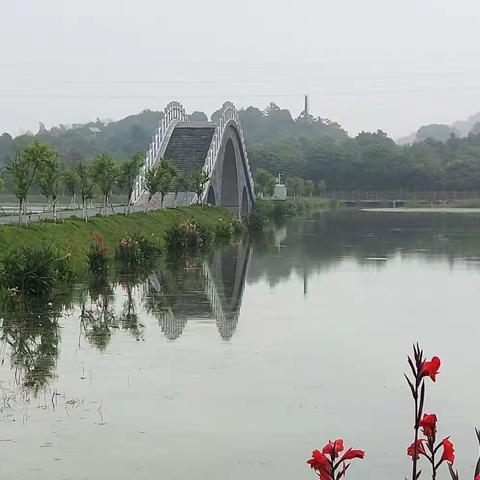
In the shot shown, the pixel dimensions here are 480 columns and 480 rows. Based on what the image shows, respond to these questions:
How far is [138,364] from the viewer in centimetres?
1802

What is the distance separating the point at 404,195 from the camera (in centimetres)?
15262

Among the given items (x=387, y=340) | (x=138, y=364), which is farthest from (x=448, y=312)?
(x=138, y=364)

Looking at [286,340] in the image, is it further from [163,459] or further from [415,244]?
[415,244]

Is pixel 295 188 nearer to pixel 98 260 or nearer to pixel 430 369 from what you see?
pixel 98 260

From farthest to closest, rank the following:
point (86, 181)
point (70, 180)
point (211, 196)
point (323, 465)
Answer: point (211, 196), point (70, 180), point (86, 181), point (323, 465)

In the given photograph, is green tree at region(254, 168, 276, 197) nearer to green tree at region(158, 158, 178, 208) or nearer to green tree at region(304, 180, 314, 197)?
green tree at region(304, 180, 314, 197)

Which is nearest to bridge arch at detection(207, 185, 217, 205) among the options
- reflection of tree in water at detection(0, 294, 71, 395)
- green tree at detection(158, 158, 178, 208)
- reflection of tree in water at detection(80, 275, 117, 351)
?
green tree at detection(158, 158, 178, 208)

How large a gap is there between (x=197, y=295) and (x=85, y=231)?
10.8 meters

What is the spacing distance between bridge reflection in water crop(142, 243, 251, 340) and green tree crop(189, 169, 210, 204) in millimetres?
25181

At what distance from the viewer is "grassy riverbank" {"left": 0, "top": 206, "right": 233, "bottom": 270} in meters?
32.1

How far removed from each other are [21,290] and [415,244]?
31.0 metres

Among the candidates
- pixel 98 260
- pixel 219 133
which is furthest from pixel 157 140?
pixel 98 260

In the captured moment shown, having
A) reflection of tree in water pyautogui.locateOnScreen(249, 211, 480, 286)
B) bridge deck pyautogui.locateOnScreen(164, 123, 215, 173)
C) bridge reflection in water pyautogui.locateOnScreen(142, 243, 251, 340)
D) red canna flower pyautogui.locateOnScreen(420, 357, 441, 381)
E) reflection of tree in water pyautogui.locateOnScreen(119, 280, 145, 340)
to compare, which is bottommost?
reflection of tree in water pyautogui.locateOnScreen(249, 211, 480, 286)

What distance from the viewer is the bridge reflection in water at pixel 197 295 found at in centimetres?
2366
